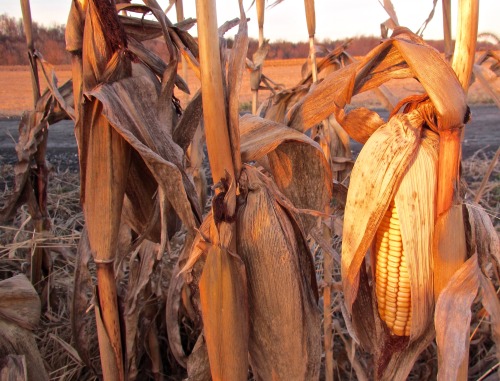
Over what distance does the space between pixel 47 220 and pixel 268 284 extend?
3.13 ft

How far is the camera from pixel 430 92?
1.94 feet

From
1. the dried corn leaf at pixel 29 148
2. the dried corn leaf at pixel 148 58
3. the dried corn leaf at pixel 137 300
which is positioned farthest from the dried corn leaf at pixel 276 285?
the dried corn leaf at pixel 29 148

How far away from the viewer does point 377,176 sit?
2.11 feet

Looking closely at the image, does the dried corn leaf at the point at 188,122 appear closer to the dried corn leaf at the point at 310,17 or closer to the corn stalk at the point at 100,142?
the corn stalk at the point at 100,142

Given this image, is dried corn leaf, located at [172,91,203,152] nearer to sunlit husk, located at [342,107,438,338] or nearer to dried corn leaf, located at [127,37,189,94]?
dried corn leaf, located at [127,37,189,94]

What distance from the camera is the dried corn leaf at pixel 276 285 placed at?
65 cm

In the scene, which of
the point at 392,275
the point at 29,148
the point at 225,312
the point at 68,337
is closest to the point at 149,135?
the point at 225,312

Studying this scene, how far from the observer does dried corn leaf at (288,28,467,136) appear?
1.93 feet

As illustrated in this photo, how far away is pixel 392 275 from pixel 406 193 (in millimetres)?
121

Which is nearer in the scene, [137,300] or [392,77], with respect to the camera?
[392,77]

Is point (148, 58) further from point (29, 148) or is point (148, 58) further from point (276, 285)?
point (29, 148)

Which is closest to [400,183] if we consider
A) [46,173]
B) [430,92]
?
[430,92]

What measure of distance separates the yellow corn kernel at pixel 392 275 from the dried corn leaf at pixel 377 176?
36 millimetres

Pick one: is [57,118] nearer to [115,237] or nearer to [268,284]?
[115,237]
